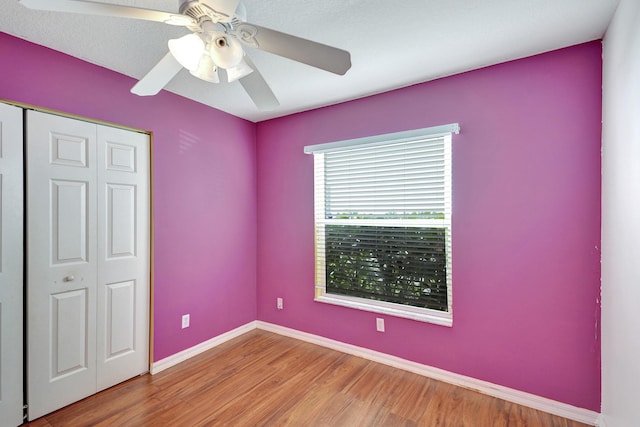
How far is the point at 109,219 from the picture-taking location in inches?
89.0

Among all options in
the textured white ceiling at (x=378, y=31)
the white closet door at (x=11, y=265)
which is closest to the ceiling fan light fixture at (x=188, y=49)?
the textured white ceiling at (x=378, y=31)

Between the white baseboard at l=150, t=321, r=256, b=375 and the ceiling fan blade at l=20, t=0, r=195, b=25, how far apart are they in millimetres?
2501

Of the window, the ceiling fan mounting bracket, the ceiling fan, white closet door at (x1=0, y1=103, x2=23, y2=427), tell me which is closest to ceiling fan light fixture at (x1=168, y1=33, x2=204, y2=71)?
the ceiling fan

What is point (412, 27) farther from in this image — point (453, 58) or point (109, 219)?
point (109, 219)

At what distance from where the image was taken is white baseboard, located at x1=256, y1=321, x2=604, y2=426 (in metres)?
1.93

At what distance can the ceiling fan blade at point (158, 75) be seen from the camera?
1.34m

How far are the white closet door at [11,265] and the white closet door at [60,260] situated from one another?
50mm

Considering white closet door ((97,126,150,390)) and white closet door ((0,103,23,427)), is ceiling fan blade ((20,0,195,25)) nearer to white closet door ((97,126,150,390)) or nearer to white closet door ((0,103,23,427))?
white closet door ((0,103,23,427))

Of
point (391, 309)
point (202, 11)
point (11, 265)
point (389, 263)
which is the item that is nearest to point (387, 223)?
point (389, 263)

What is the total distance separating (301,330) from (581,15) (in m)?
3.19

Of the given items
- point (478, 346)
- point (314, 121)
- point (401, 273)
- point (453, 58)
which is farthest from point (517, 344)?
point (314, 121)

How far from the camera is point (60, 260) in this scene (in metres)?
2.02

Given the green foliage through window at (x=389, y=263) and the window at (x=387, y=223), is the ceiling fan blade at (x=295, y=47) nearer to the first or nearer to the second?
the window at (x=387, y=223)

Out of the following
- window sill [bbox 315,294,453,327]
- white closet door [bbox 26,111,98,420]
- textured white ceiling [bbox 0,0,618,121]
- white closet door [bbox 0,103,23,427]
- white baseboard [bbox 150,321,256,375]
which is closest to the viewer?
textured white ceiling [bbox 0,0,618,121]
